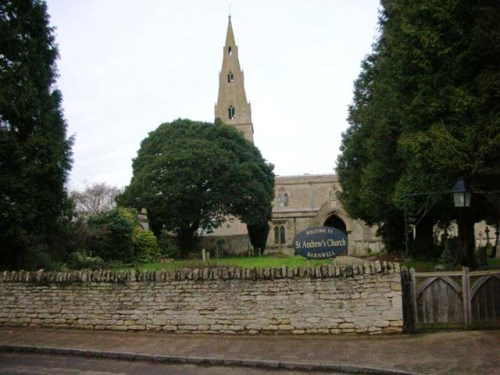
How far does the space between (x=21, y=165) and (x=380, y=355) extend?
37.0 ft

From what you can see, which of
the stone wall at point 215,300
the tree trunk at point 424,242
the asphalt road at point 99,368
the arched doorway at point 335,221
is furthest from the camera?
the arched doorway at point 335,221

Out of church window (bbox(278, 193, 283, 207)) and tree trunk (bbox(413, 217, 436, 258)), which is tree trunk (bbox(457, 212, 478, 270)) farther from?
church window (bbox(278, 193, 283, 207))

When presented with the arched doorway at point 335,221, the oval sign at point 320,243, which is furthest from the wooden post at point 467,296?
the arched doorway at point 335,221

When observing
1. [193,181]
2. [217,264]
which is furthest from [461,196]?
[193,181]

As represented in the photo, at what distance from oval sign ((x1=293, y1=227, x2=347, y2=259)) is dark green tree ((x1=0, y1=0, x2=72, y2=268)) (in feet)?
26.5

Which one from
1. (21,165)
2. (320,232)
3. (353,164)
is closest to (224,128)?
(353,164)

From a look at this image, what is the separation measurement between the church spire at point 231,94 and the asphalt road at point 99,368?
6071 centimetres

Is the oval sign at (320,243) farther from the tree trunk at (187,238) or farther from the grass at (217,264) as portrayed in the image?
the tree trunk at (187,238)

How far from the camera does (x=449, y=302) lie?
9.58 metres

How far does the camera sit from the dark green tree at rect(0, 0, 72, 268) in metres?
13.5

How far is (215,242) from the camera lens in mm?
45031

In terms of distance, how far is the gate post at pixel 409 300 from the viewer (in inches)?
374

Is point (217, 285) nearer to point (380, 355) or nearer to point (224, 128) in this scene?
point (380, 355)

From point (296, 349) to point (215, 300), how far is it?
2287 millimetres
